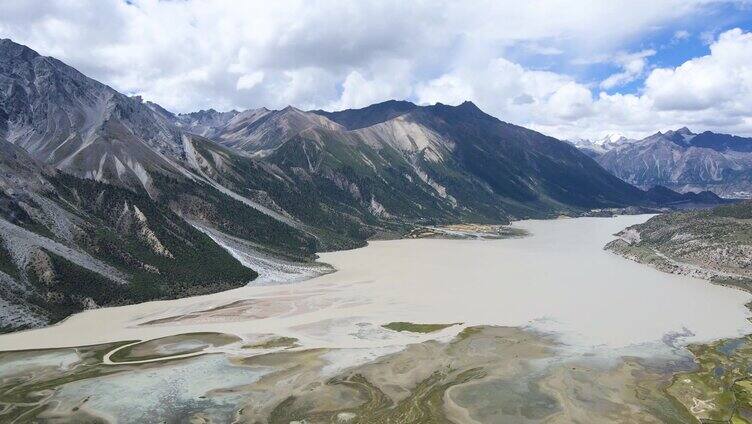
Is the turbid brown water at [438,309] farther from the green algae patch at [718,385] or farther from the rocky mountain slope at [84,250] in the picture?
the green algae patch at [718,385]

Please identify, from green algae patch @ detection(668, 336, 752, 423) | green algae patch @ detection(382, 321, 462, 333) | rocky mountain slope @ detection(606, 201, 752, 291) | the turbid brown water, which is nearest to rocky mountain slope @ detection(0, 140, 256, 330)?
the turbid brown water

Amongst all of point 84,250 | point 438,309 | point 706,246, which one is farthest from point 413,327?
point 706,246

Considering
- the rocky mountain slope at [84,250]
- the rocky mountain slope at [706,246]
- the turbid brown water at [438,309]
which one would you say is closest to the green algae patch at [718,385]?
the turbid brown water at [438,309]

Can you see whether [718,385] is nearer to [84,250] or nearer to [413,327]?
[413,327]

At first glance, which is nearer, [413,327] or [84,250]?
[413,327]

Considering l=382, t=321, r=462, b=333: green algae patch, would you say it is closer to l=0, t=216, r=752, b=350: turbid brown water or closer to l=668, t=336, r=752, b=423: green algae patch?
l=0, t=216, r=752, b=350: turbid brown water

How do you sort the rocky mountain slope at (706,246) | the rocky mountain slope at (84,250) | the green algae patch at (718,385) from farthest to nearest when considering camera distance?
the rocky mountain slope at (706,246) → the rocky mountain slope at (84,250) → the green algae patch at (718,385)
